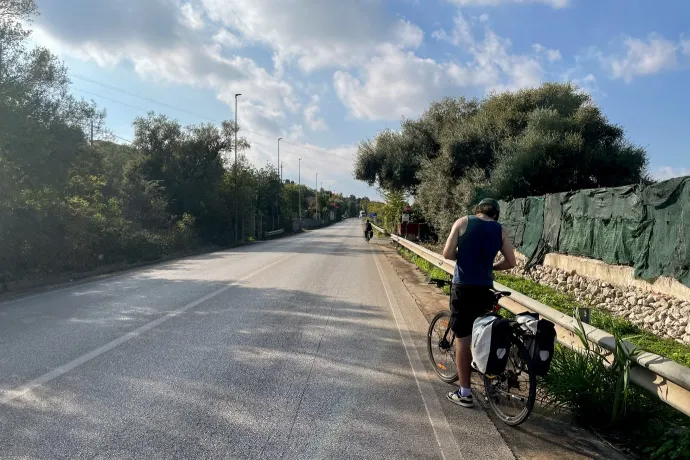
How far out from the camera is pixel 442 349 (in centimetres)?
562

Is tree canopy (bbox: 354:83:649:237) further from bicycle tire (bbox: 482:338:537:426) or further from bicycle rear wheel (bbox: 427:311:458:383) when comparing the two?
bicycle tire (bbox: 482:338:537:426)

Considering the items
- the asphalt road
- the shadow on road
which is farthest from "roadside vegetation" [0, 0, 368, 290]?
the shadow on road

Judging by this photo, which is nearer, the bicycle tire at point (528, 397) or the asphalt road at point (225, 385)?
the asphalt road at point (225, 385)

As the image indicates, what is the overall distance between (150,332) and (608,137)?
1979 centimetres

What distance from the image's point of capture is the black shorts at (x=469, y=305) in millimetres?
4609

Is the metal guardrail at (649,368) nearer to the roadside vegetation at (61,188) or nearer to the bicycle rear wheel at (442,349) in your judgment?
the bicycle rear wheel at (442,349)

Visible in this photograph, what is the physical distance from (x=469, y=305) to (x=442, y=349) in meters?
1.19

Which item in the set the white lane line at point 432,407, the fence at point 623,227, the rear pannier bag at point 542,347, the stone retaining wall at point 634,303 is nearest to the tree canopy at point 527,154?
the fence at point 623,227

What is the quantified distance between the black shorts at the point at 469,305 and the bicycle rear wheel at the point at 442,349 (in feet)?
2.14

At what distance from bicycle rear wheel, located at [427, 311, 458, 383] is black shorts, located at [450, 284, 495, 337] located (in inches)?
25.7

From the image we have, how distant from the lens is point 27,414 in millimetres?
4082

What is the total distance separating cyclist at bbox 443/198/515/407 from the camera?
15.0 ft

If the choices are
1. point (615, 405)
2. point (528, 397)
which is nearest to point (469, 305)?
point (528, 397)

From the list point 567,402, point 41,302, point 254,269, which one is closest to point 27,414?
point 567,402
